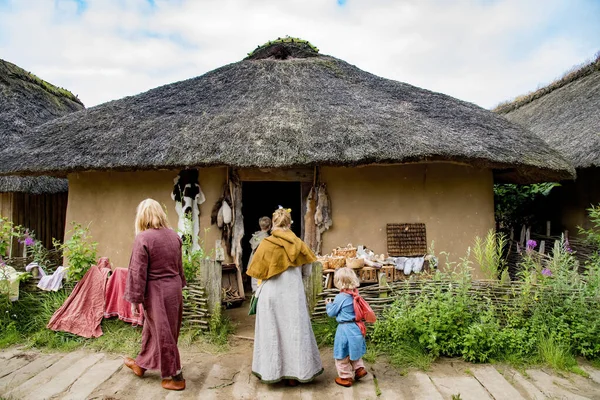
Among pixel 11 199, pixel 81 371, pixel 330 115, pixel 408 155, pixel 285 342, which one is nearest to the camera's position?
pixel 285 342

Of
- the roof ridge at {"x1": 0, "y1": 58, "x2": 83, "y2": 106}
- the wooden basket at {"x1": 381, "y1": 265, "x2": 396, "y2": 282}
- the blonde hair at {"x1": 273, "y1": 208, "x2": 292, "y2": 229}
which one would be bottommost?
the wooden basket at {"x1": 381, "y1": 265, "x2": 396, "y2": 282}

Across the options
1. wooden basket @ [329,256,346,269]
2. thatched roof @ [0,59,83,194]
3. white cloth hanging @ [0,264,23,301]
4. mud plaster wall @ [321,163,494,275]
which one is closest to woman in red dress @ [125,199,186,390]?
wooden basket @ [329,256,346,269]

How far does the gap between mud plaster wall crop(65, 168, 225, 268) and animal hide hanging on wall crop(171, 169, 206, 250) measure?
0.07 meters

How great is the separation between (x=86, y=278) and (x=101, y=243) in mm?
1971

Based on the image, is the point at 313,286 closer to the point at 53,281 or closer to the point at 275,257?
the point at 275,257

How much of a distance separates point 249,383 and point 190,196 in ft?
10.4

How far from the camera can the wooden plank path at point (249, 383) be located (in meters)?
3.24

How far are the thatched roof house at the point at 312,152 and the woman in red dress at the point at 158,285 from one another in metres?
2.10

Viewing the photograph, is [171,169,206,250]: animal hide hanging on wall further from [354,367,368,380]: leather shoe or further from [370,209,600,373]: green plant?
[354,367,368,380]: leather shoe

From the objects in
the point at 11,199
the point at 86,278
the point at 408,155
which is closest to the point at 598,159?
the point at 408,155

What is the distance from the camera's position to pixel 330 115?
19.5 feet

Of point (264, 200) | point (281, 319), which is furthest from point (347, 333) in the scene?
point (264, 200)

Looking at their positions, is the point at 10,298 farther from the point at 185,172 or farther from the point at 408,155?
the point at 408,155

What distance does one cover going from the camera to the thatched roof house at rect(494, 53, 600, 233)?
7.13 meters
